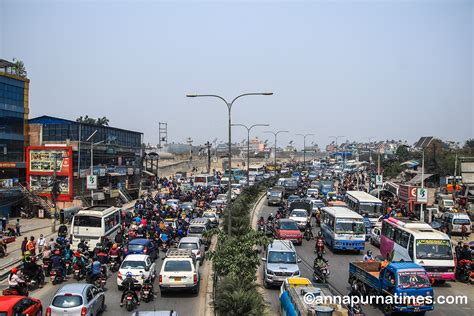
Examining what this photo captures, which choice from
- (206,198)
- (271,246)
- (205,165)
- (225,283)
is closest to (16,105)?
(206,198)

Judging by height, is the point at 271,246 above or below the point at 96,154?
below

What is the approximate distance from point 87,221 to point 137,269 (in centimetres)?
813

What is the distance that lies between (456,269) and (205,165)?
326ft

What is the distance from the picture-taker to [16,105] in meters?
45.8

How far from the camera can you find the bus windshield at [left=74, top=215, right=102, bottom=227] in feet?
82.2

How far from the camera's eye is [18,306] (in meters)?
12.7

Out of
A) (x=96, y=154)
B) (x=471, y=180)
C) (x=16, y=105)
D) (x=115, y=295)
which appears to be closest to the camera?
(x=115, y=295)

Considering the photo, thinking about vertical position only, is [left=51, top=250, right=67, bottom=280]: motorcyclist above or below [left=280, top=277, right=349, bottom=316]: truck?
below

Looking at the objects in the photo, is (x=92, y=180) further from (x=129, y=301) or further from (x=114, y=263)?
(x=129, y=301)

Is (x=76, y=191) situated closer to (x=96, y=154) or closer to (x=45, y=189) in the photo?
(x=45, y=189)

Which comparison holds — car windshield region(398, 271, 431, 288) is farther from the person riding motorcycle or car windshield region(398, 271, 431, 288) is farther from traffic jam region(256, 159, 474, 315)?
the person riding motorcycle

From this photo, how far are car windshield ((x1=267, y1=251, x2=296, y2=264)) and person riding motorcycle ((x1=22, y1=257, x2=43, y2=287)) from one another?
29.8 feet

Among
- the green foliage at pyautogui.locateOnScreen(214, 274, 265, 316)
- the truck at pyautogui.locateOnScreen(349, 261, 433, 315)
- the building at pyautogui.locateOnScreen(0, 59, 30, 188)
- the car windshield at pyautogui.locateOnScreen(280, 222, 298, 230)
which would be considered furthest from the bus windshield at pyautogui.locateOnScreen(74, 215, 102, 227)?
the building at pyautogui.locateOnScreen(0, 59, 30, 188)

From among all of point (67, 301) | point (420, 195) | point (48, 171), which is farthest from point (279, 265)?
point (48, 171)
